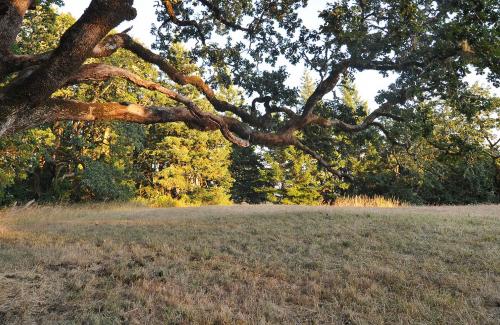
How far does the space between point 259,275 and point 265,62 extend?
6.25 meters

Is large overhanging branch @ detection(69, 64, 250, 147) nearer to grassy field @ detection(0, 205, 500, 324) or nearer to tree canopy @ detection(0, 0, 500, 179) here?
tree canopy @ detection(0, 0, 500, 179)

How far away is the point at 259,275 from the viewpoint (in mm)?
6012

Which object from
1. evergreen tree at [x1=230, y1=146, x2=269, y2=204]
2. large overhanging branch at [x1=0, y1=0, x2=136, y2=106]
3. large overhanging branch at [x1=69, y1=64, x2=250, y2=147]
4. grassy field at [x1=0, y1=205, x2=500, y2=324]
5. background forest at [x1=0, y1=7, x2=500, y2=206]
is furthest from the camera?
evergreen tree at [x1=230, y1=146, x2=269, y2=204]

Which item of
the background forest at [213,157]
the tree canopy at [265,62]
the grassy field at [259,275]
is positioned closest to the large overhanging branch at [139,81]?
the tree canopy at [265,62]

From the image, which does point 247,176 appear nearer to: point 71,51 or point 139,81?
point 139,81

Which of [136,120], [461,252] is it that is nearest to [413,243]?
[461,252]

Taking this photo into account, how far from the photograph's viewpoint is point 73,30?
16.4 feet

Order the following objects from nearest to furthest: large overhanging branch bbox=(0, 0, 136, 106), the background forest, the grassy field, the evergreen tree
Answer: the grassy field < large overhanging branch bbox=(0, 0, 136, 106) < the background forest < the evergreen tree

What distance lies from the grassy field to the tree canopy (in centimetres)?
222

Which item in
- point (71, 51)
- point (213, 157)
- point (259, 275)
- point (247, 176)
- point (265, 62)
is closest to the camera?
point (71, 51)

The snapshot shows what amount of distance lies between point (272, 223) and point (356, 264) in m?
4.99

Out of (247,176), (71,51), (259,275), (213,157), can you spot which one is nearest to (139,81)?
(71,51)

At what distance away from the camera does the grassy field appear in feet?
14.0

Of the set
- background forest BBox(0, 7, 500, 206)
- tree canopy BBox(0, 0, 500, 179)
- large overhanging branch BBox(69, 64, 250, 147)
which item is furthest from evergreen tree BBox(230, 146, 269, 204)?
large overhanging branch BBox(69, 64, 250, 147)
